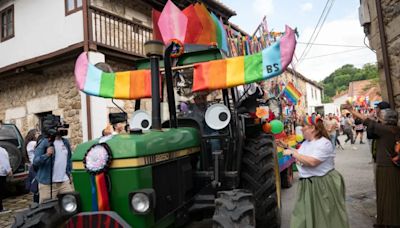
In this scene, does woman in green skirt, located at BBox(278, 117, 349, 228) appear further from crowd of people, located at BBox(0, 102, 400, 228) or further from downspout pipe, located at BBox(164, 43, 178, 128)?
downspout pipe, located at BBox(164, 43, 178, 128)

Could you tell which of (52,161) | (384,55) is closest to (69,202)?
(52,161)

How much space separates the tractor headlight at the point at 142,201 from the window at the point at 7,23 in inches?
467

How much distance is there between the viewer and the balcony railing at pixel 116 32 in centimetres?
970

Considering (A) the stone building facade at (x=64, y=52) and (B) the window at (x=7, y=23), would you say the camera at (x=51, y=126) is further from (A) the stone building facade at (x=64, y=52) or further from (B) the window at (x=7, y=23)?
(B) the window at (x=7, y=23)

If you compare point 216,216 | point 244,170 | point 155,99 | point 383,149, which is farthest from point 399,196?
point 155,99

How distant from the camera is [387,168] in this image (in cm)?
418

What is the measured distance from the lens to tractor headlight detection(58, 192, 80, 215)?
2.81m

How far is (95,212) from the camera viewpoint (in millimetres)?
2543

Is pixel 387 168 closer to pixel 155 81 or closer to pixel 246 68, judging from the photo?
pixel 246 68

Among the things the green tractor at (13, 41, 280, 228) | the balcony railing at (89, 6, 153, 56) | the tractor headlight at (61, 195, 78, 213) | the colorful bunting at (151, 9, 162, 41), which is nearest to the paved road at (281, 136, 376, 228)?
the green tractor at (13, 41, 280, 228)

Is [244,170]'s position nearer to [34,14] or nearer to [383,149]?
[383,149]

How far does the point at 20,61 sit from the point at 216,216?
35.8ft

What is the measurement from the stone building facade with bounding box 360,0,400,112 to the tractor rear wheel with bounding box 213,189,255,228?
112 inches

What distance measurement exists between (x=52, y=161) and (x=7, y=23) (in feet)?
33.0
